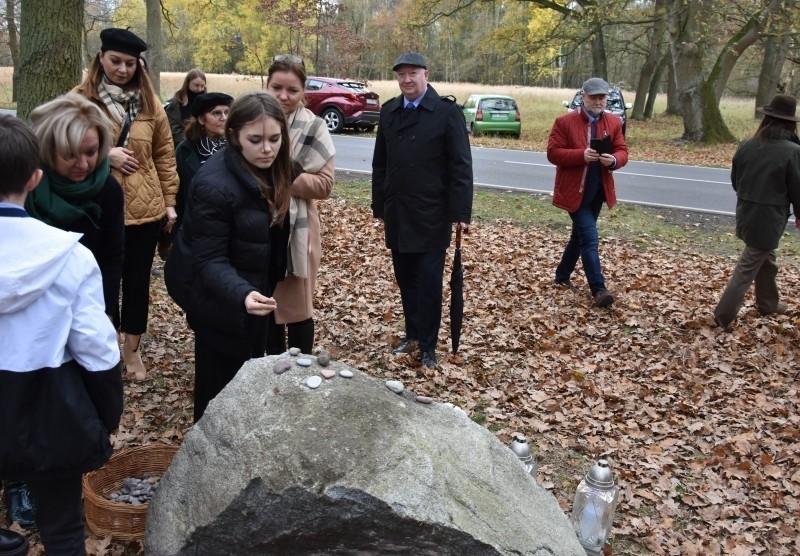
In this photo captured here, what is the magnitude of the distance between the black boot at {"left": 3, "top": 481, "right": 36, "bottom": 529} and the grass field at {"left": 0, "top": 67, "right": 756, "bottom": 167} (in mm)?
14164

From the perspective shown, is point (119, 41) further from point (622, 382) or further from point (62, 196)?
point (622, 382)

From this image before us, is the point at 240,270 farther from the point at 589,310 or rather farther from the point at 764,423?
the point at 589,310

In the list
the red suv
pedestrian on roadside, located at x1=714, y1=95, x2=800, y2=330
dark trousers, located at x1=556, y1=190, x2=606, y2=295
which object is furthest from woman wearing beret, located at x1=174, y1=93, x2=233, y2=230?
the red suv

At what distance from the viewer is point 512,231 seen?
33.7 ft

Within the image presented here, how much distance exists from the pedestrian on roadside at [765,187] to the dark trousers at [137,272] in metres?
4.93

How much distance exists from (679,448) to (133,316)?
377 centimetres

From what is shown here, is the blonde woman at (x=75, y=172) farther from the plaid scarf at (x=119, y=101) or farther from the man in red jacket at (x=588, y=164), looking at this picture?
the man in red jacket at (x=588, y=164)

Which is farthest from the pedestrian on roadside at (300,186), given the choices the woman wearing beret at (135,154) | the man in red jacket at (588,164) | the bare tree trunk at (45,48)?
the man in red jacket at (588,164)

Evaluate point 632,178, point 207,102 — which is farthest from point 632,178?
point 207,102

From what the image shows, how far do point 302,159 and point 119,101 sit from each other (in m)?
1.22

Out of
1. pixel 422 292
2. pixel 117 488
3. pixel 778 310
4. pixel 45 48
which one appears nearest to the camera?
pixel 117 488

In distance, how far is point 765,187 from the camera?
632 centimetres

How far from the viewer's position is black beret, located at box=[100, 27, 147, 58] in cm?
438

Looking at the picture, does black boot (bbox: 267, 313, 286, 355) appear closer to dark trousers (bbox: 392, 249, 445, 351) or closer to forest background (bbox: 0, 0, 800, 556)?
forest background (bbox: 0, 0, 800, 556)
